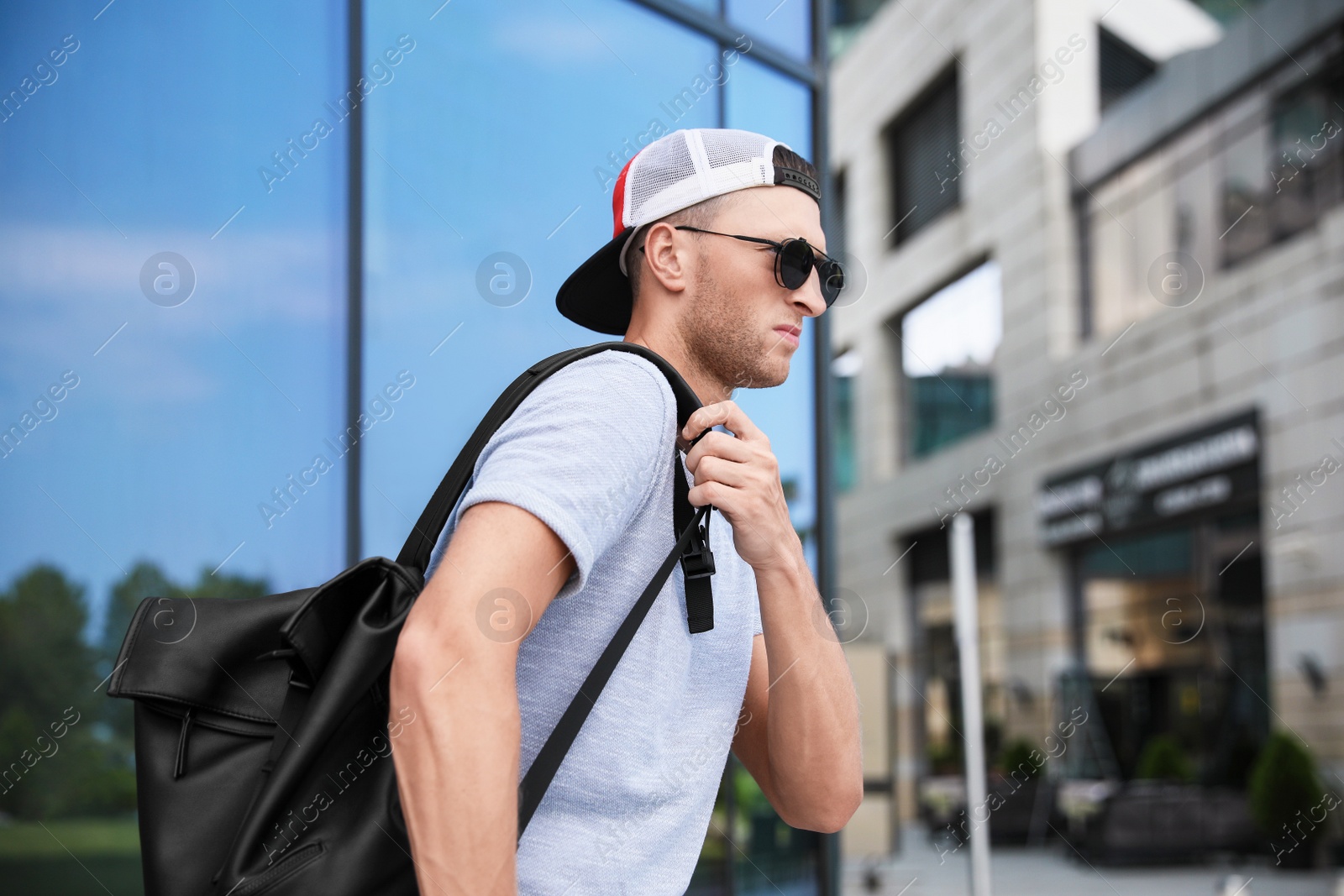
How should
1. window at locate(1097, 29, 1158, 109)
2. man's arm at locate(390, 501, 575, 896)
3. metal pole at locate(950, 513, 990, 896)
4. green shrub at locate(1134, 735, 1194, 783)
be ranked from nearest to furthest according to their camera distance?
man's arm at locate(390, 501, 575, 896) → metal pole at locate(950, 513, 990, 896) → green shrub at locate(1134, 735, 1194, 783) → window at locate(1097, 29, 1158, 109)

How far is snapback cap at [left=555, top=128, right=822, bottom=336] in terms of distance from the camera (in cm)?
167

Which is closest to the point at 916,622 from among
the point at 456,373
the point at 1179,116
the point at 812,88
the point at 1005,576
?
the point at 1005,576

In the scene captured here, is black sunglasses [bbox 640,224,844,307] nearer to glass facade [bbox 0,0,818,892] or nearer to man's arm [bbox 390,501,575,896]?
man's arm [bbox 390,501,575,896]

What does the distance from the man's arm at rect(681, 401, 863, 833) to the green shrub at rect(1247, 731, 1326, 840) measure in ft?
43.2

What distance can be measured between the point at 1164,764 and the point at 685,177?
16274mm

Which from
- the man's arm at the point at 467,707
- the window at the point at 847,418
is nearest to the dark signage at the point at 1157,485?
the window at the point at 847,418

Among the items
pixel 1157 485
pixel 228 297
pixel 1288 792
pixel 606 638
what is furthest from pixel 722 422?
pixel 1157 485

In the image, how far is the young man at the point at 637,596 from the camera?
3.45ft

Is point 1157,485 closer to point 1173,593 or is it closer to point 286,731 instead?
point 1173,593

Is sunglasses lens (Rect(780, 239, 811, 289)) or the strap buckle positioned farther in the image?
sunglasses lens (Rect(780, 239, 811, 289))

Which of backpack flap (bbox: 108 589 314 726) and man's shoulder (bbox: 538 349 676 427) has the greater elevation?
man's shoulder (bbox: 538 349 676 427)

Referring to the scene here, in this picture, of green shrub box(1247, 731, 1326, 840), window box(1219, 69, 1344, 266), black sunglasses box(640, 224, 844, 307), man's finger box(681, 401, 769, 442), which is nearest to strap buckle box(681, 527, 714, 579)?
man's finger box(681, 401, 769, 442)

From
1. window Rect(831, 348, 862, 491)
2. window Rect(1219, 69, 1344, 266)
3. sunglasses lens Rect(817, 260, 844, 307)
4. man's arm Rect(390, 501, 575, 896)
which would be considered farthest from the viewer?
window Rect(831, 348, 862, 491)

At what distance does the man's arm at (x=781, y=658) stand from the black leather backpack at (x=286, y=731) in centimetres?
16
